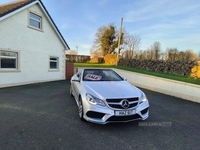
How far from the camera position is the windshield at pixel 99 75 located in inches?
186

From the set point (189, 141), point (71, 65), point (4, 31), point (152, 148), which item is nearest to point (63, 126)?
point (152, 148)

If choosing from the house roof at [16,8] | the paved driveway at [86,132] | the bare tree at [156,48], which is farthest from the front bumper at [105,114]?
the bare tree at [156,48]

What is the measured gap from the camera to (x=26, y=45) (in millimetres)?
10008

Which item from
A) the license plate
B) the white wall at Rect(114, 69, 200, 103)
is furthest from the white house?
the license plate

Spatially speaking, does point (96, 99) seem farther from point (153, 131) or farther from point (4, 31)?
point (4, 31)

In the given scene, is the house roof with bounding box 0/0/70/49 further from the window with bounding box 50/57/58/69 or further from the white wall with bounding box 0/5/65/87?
the window with bounding box 50/57/58/69

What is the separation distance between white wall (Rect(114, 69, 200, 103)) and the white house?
7.53 metres

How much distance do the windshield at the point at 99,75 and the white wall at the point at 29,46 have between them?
676cm

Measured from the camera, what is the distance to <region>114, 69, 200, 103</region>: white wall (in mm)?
6896

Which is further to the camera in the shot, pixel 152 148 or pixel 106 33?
pixel 106 33

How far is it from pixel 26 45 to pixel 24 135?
872 centimetres

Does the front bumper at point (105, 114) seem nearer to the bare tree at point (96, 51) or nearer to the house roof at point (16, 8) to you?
the house roof at point (16, 8)

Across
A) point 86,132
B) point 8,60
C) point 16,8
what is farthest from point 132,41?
point 86,132

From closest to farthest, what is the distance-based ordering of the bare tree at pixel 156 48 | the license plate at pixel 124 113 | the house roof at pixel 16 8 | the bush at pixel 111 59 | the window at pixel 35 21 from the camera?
the license plate at pixel 124 113 < the house roof at pixel 16 8 < the window at pixel 35 21 < the bush at pixel 111 59 < the bare tree at pixel 156 48
